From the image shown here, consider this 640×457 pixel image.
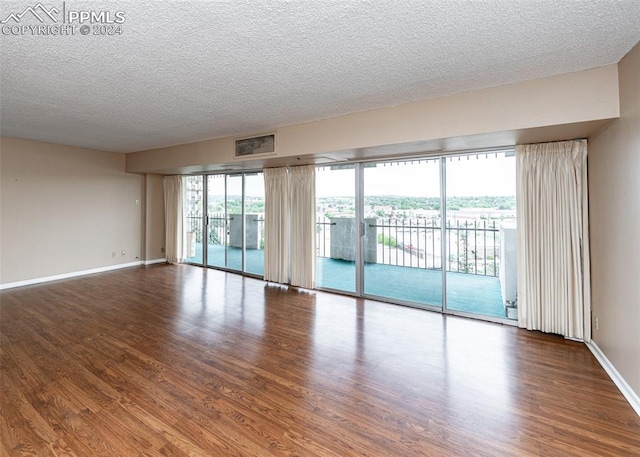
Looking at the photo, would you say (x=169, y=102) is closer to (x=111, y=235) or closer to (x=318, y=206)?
(x=318, y=206)

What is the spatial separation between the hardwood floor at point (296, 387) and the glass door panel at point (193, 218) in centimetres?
333

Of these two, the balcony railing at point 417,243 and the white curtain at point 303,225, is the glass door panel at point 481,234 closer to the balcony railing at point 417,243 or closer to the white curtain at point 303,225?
the balcony railing at point 417,243

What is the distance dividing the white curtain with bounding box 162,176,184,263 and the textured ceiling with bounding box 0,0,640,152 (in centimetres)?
363

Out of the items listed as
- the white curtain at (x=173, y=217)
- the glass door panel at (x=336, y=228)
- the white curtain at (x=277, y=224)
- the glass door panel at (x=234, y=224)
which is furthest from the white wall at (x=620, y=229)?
the white curtain at (x=173, y=217)

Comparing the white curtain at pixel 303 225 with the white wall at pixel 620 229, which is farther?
the white curtain at pixel 303 225

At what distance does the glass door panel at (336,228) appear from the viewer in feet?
16.4

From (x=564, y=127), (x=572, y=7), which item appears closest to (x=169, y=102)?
(x=572, y=7)

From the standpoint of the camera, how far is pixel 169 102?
3.37m

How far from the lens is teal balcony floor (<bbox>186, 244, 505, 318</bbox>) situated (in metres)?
4.12

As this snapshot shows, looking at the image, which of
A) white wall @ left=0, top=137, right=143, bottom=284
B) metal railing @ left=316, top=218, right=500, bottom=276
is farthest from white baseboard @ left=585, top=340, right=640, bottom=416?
white wall @ left=0, top=137, right=143, bottom=284

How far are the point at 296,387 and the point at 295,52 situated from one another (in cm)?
251

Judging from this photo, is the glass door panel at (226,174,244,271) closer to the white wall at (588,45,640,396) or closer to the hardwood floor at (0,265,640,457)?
the hardwood floor at (0,265,640,457)

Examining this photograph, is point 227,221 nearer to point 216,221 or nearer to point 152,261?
point 216,221

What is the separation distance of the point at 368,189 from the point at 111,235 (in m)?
5.58
